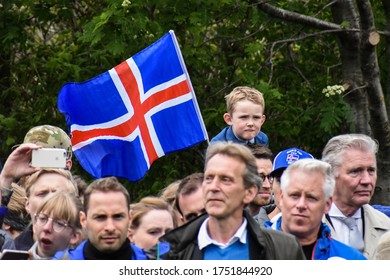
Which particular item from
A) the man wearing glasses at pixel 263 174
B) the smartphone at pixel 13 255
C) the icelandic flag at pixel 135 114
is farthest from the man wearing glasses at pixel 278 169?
the smartphone at pixel 13 255

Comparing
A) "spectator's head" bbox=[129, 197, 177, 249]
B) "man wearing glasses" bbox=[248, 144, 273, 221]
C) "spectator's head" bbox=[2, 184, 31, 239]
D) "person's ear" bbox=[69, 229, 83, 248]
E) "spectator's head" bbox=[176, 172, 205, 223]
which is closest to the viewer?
"person's ear" bbox=[69, 229, 83, 248]

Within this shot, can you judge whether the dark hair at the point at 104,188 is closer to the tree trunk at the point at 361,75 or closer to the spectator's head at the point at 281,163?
the spectator's head at the point at 281,163

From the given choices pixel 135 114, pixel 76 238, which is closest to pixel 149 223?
pixel 76 238

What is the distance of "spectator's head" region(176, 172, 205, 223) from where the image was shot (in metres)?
9.04

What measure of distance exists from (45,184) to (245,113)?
A: 6.11 feet

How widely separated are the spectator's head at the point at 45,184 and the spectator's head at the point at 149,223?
55cm

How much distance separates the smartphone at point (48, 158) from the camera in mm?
8938

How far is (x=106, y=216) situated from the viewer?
7949 mm

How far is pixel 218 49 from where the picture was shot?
1622cm

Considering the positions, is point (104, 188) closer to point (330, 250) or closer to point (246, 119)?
point (330, 250)

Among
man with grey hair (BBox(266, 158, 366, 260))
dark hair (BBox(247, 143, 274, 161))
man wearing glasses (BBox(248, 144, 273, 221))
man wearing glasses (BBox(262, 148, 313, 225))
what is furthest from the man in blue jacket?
dark hair (BBox(247, 143, 274, 161))

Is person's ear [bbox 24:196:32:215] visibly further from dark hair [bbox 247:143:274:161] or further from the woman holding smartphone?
dark hair [bbox 247:143:274:161]
